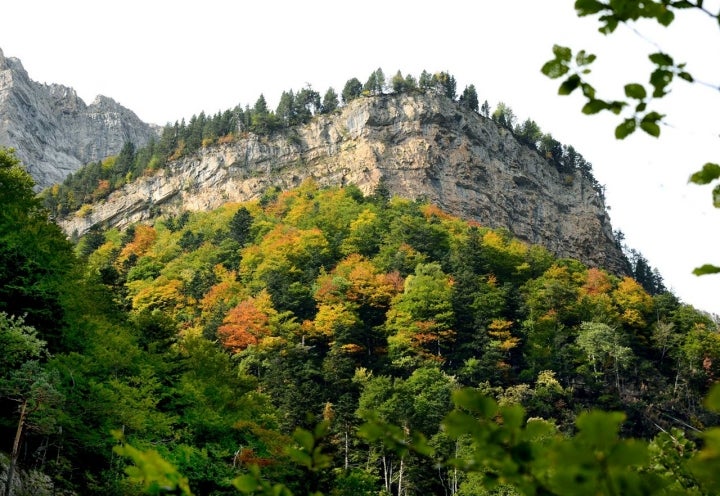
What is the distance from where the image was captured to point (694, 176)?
193 cm

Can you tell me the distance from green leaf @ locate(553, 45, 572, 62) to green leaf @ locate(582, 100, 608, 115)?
16cm

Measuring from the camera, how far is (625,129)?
2.06 m

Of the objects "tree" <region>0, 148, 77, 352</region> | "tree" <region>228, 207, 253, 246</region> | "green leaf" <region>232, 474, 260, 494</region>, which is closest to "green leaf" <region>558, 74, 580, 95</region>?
"green leaf" <region>232, 474, 260, 494</region>

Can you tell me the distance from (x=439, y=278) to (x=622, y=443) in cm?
5015

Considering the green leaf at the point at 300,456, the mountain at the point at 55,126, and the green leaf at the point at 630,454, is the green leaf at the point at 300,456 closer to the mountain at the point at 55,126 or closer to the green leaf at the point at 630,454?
the green leaf at the point at 630,454

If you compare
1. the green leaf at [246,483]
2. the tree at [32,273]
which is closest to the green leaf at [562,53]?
the green leaf at [246,483]

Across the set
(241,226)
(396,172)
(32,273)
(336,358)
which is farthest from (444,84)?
(32,273)

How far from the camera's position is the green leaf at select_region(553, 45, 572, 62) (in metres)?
2.04

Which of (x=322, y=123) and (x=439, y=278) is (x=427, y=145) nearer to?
(x=322, y=123)

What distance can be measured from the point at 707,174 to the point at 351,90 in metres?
86.6

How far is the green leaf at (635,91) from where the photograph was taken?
201cm

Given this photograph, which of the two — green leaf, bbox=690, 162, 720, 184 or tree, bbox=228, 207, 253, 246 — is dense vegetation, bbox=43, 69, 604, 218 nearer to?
tree, bbox=228, 207, 253, 246

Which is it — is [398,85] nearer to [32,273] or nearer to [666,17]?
[32,273]

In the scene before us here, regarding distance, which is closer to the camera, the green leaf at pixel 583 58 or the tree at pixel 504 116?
the green leaf at pixel 583 58
